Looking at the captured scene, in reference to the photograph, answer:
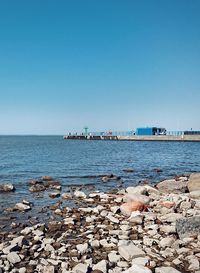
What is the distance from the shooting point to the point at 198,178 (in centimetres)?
1900

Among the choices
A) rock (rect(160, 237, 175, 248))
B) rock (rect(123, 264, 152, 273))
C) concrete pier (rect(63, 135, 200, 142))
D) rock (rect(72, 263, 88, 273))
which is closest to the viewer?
rock (rect(123, 264, 152, 273))

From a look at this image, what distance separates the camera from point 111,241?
1023cm

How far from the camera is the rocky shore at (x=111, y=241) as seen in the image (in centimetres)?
855

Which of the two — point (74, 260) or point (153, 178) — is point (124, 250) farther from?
point (153, 178)

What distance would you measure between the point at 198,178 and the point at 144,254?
11.1 m

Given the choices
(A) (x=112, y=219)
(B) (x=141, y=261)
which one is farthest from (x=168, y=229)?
(B) (x=141, y=261)

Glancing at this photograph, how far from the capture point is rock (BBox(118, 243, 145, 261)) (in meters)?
8.95

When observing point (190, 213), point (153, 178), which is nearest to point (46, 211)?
point (190, 213)

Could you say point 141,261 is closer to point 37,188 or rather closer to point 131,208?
point 131,208

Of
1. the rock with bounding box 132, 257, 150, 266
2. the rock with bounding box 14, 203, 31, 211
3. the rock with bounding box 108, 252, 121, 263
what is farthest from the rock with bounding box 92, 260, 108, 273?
the rock with bounding box 14, 203, 31, 211

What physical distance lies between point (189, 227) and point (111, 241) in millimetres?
2715

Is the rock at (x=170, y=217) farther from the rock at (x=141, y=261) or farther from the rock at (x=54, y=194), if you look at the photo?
the rock at (x=54, y=194)

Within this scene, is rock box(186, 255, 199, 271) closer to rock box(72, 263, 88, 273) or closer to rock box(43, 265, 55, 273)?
rock box(72, 263, 88, 273)

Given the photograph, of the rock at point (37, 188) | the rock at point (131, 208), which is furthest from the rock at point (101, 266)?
the rock at point (37, 188)
